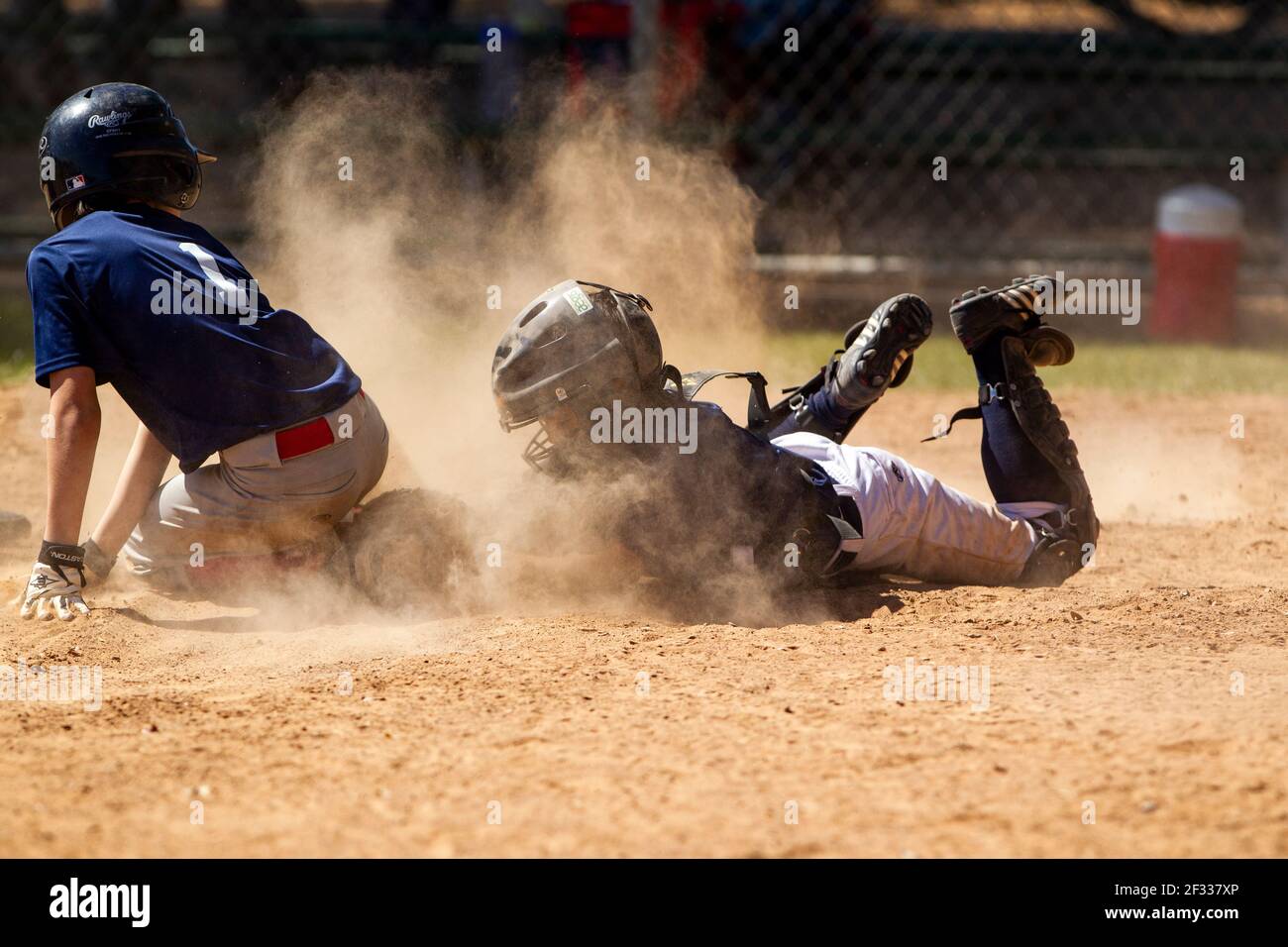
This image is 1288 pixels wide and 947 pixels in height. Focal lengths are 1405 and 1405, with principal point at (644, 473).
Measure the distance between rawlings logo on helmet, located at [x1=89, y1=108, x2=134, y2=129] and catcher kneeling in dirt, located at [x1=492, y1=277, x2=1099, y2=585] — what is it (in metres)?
1.29

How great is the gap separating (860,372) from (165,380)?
2.10 m

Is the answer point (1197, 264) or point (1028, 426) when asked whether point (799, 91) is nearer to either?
point (1197, 264)

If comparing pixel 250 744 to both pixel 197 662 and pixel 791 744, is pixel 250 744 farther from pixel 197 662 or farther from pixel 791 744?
pixel 791 744

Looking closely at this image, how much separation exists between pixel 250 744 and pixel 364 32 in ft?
24.2

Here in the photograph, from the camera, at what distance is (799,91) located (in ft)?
31.7

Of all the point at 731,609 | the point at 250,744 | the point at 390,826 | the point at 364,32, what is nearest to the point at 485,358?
the point at 731,609

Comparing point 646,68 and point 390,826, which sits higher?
point 646,68

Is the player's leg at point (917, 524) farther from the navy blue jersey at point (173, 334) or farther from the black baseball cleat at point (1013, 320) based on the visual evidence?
the navy blue jersey at point (173, 334)

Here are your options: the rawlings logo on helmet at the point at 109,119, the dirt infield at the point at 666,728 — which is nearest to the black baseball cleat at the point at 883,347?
the dirt infield at the point at 666,728

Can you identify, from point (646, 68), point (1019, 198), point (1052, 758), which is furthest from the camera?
point (1019, 198)

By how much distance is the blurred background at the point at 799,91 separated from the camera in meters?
9.25

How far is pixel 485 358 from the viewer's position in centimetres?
611

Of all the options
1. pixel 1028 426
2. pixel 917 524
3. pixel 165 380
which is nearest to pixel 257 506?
pixel 165 380
